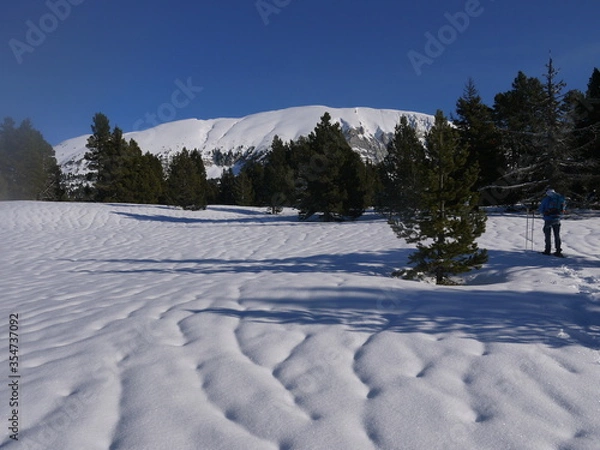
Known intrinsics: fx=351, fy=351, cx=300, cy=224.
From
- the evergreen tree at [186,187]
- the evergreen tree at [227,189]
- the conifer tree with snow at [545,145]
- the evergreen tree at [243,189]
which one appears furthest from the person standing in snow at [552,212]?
the evergreen tree at [227,189]

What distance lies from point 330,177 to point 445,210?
13.4 m

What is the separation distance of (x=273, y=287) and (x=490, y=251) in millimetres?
6372

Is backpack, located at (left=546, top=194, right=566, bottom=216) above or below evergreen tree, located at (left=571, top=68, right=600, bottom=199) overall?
below

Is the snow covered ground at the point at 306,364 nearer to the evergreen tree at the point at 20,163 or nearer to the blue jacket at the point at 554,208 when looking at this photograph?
the blue jacket at the point at 554,208

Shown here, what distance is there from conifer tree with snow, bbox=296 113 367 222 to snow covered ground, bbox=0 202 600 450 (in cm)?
1364

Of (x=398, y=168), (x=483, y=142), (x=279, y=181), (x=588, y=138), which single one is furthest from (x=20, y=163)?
(x=588, y=138)

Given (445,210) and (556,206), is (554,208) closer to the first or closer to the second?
(556,206)

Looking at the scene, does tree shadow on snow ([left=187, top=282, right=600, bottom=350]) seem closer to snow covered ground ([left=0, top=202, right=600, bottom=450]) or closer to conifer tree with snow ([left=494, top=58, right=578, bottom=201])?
snow covered ground ([left=0, top=202, right=600, bottom=450])

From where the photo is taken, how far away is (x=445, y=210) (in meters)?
6.68

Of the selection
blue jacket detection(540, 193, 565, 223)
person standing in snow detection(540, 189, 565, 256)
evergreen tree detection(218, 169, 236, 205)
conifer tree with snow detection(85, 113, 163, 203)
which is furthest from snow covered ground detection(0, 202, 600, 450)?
evergreen tree detection(218, 169, 236, 205)

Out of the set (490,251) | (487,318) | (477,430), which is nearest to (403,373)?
(477,430)

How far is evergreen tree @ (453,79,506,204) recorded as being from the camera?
18.5m

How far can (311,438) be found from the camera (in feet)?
6.73

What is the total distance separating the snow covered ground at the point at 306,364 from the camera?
6.95 ft
